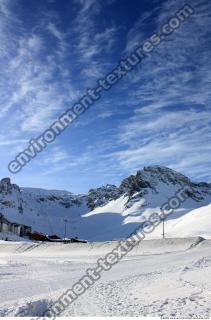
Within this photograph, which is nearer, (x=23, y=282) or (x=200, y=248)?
(x=23, y=282)

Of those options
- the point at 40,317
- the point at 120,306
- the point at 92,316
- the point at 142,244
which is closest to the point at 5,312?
the point at 40,317

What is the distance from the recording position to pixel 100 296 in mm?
14094

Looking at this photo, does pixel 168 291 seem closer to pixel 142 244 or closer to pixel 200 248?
pixel 200 248

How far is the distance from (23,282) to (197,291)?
7916mm

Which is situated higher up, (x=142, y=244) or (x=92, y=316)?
(x=142, y=244)

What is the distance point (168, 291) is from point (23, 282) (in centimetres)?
700

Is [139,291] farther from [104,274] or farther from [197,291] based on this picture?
[104,274]

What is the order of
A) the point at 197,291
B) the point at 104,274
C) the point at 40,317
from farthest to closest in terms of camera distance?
the point at 104,274 → the point at 197,291 → the point at 40,317

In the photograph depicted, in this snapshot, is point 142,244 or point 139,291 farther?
point 142,244

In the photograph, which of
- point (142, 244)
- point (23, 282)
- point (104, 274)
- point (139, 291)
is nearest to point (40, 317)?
point (139, 291)

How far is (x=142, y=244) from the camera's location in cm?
4469

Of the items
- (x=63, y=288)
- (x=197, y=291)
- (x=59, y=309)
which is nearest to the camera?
(x=59, y=309)

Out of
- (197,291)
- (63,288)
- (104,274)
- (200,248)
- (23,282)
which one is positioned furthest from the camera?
(200,248)

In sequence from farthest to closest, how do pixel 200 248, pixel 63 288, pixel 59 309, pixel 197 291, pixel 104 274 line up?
pixel 200 248 < pixel 104 274 < pixel 63 288 < pixel 197 291 < pixel 59 309
